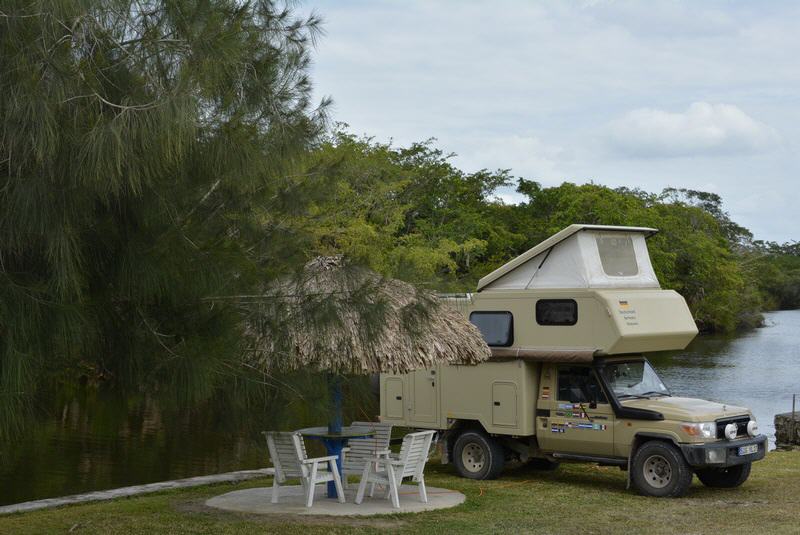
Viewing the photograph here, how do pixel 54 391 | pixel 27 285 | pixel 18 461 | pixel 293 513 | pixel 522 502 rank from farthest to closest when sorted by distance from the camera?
pixel 18 461
pixel 522 502
pixel 293 513
pixel 54 391
pixel 27 285

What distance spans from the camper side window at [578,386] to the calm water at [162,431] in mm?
2631

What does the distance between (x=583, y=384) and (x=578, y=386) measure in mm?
85

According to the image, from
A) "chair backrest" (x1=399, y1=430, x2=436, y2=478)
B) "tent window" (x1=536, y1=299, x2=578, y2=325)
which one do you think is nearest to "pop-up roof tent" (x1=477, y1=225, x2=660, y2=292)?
"tent window" (x1=536, y1=299, x2=578, y2=325)

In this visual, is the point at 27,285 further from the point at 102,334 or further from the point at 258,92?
the point at 258,92

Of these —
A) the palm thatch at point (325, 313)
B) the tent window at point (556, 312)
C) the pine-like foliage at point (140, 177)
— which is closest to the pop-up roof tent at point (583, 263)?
the tent window at point (556, 312)

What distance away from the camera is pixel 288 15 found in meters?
8.88

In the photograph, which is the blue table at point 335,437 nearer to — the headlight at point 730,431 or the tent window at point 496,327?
the tent window at point 496,327

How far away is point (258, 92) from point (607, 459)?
7.19 metres

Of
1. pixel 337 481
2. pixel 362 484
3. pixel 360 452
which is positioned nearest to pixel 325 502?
pixel 337 481

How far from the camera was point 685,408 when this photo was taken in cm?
1245

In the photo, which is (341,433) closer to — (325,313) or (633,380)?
(325,313)

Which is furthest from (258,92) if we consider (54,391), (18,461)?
(18,461)

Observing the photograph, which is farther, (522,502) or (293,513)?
(522,502)

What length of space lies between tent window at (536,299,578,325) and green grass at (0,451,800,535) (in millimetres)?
2210
